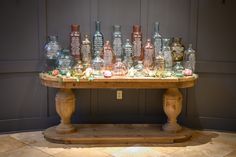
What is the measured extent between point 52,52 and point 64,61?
Answer: 0.59ft

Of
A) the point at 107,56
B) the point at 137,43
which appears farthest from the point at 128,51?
the point at 107,56

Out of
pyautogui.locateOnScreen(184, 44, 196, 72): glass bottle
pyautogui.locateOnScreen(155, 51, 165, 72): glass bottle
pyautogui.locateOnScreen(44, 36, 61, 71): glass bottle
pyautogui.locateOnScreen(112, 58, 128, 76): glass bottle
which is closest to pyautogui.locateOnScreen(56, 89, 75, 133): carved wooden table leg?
pyautogui.locateOnScreen(44, 36, 61, 71): glass bottle

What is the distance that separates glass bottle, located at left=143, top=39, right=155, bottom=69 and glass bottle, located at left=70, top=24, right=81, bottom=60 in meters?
0.75

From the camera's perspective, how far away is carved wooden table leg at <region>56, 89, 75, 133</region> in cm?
399

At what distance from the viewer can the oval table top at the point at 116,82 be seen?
384 cm


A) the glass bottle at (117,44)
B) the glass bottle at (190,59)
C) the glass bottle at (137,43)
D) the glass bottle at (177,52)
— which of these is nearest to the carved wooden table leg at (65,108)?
the glass bottle at (117,44)

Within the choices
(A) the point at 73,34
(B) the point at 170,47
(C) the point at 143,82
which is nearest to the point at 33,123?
(A) the point at 73,34

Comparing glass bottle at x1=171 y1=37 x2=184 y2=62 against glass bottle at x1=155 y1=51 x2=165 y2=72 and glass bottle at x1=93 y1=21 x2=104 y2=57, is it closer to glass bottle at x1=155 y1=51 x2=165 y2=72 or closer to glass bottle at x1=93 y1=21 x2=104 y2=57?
glass bottle at x1=155 y1=51 x2=165 y2=72

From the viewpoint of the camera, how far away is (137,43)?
416 centimetres

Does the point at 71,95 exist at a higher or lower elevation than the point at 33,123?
higher

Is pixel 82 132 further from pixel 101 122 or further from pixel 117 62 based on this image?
pixel 117 62

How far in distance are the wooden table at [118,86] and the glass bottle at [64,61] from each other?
0.18m

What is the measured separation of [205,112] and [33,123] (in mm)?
2088

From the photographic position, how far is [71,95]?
4.05m
